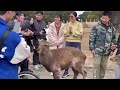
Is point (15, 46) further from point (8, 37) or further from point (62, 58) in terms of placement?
point (62, 58)

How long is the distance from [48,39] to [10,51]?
3.22 m

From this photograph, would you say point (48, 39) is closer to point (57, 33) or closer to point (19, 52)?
point (57, 33)

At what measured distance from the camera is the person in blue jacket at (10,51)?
4.20m

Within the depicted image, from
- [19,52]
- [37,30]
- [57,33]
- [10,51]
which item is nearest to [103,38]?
[57,33]

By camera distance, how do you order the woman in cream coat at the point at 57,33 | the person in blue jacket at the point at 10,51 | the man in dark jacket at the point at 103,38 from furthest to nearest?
the woman in cream coat at the point at 57,33
the man in dark jacket at the point at 103,38
the person in blue jacket at the point at 10,51

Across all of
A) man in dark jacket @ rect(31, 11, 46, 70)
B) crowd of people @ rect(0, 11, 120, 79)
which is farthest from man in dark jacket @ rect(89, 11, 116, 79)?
man in dark jacket @ rect(31, 11, 46, 70)

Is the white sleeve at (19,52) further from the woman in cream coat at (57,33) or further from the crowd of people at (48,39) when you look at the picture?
the woman in cream coat at (57,33)

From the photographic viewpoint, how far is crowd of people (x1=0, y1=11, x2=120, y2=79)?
4254 mm

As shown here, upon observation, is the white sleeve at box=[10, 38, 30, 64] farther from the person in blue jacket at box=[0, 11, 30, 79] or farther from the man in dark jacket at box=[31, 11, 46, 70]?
the man in dark jacket at box=[31, 11, 46, 70]

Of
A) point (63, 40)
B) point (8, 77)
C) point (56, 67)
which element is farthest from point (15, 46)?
point (63, 40)

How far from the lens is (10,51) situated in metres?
4.22

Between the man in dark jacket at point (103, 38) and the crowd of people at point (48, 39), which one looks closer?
the crowd of people at point (48, 39)

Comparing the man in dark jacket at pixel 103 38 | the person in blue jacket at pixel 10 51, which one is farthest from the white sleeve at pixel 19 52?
the man in dark jacket at pixel 103 38
